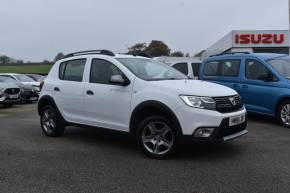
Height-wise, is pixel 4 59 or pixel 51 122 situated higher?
pixel 4 59

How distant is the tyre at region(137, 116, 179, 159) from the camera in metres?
5.68

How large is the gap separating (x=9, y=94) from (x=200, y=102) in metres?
11.7

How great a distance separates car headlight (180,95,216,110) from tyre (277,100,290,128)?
365cm

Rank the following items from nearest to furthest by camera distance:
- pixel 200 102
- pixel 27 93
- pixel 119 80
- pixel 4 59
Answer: pixel 200 102, pixel 119 80, pixel 27 93, pixel 4 59

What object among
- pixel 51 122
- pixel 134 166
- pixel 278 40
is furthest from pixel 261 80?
pixel 278 40

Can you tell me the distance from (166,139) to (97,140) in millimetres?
2216

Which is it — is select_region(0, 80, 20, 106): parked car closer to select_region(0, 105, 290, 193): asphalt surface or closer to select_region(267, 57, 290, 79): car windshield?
select_region(0, 105, 290, 193): asphalt surface

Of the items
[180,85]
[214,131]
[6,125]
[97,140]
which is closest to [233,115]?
[214,131]

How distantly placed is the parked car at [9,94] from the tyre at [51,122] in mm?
7634

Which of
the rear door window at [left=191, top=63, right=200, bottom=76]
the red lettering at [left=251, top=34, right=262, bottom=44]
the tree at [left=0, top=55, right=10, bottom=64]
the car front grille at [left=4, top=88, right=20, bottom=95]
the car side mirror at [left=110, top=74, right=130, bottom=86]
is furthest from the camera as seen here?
the tree at [left=0, top=55, right=10, bottom=64]

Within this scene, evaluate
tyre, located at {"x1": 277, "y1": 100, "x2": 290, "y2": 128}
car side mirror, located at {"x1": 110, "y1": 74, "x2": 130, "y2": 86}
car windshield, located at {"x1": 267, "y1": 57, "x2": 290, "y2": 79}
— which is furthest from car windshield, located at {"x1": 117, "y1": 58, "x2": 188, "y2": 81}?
car windshield, located at {"x1": 267, "y1": 57, "x2": 290, "y2": 79}

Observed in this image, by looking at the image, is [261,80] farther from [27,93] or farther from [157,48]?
[157,48]

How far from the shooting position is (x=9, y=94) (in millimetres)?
15289

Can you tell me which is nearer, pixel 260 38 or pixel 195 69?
pixel 195 69
